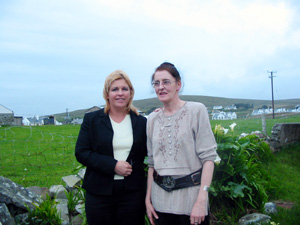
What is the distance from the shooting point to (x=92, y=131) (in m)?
2.59

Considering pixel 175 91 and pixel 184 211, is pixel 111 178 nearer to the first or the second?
pixel 184 211

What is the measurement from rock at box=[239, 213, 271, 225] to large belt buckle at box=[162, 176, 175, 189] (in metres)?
2.25

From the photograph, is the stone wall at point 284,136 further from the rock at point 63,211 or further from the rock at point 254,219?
the rock at point 63,211

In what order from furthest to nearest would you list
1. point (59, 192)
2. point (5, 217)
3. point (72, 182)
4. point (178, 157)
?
point (72, 182) < point (59, 192) < point (5, 217) < point (178, 157)

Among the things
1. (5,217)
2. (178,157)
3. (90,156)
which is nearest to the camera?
(178,157)

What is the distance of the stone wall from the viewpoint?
917cm

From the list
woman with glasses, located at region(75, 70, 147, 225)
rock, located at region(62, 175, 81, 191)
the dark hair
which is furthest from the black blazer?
rock, located at region(62, 175, 81, 191)

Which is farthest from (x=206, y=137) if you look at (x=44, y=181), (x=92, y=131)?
(x=44, y=181)

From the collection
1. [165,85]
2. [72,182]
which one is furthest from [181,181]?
[72,182]

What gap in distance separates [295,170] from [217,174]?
4225 mm

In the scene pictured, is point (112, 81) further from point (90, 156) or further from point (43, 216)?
point (43, 216)

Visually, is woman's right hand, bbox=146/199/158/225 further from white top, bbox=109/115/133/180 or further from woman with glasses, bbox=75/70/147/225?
white top, bbox=109/115/133/180

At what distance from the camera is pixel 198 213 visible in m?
2.12

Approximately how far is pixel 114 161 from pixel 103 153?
138 millimetres
